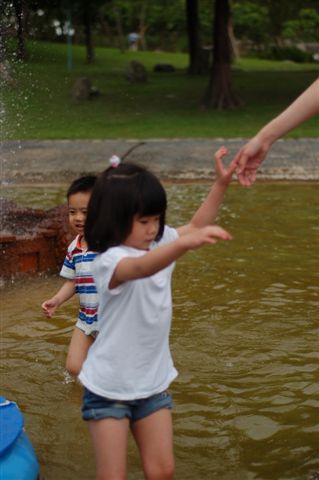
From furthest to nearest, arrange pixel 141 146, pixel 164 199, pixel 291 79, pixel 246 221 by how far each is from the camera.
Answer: pixel 291 79
pixel 141 146
pixel 246 221
pixel 164 199

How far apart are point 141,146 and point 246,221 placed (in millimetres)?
5386

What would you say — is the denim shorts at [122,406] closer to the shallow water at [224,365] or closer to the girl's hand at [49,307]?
the shallow water at [224,365]

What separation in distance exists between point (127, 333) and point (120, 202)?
1.43 feet

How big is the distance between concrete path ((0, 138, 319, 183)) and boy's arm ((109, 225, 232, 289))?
939 centimetres

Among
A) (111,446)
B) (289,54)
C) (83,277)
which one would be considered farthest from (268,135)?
(289,54)

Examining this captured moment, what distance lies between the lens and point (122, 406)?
2910 mm

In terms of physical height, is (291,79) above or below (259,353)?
below

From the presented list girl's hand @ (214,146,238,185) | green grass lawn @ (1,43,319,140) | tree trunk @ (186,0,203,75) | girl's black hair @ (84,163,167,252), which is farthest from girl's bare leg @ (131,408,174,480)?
tree trunk @ (186,0,203,75)

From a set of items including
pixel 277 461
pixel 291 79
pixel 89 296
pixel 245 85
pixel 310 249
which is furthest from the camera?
pixel 291 79

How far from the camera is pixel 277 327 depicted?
5.77 meters

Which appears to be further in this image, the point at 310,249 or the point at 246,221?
the point at 246,221

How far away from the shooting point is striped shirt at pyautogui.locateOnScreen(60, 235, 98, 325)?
13.9ft

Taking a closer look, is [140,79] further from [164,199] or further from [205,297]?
[164,199]

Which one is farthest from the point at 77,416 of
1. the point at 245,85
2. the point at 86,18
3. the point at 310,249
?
the point at 86,18
